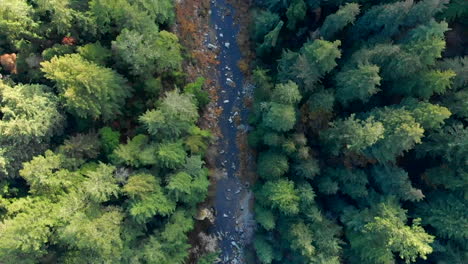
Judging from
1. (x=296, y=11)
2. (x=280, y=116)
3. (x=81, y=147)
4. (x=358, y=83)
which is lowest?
(x=81, y=147)

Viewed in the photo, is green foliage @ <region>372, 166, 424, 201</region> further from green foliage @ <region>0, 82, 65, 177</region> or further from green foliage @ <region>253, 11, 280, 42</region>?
green foliage @ <region>0, 82, 65, 177</region>

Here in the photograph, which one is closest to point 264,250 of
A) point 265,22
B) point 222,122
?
point 222,122

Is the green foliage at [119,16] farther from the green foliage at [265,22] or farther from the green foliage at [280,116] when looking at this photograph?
the green foliage at [280,116]

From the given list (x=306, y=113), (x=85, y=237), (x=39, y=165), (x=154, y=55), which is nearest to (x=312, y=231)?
(x=306, y=113)

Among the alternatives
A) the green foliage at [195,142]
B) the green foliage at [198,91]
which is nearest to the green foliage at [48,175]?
the green foliage at [195,142]

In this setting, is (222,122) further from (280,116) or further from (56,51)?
(56,51)

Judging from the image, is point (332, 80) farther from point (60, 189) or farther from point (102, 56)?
point (60, 189)
